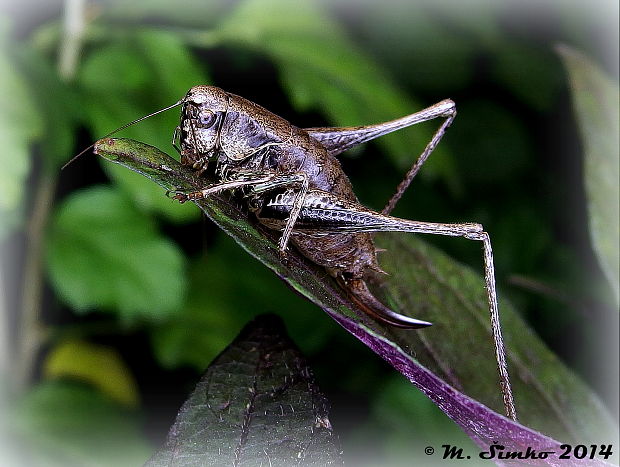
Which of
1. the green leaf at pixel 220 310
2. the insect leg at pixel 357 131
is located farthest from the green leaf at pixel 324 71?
the green leaf at pixel 220 310

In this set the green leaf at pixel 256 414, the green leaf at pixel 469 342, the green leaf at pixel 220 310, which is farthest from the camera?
the green leaf at pixel 220 310

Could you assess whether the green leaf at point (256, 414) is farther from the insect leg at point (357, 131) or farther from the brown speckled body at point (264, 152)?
the insect leg at point (357, 131)

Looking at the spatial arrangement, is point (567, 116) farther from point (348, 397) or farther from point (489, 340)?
point (489, 340)

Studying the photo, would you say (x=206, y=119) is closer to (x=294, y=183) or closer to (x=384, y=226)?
(x=294, y=183)

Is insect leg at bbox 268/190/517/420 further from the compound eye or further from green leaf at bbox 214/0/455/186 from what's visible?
green leaf at bbox 214/0/455/186

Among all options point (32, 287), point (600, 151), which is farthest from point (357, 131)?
point (32, 287)

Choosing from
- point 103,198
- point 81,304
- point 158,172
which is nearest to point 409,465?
point 81,304

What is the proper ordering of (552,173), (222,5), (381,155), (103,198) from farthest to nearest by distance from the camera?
(552,173), (381,155), (222,5), (103,198)

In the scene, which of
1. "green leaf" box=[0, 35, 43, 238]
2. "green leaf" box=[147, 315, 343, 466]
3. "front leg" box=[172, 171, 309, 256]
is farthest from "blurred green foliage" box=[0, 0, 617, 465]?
"green leaf" box=[147, 315, 343, 466]
